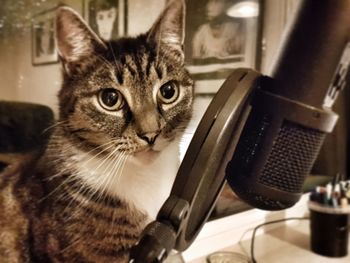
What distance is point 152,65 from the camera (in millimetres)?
605

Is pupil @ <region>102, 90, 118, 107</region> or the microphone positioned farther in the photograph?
pupil @ <region>102, 90, 118, 107</region>

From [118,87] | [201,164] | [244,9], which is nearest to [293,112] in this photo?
[201,164]

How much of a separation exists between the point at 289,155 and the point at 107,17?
1.33 ft

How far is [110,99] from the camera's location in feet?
1.86

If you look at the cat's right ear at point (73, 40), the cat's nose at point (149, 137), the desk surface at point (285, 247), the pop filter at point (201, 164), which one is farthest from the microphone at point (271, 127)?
the desk surface at point (285, 247)

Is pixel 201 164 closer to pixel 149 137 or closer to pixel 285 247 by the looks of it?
pixel 149 137

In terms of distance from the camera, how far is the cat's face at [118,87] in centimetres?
55

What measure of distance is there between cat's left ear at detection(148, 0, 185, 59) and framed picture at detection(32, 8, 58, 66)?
161 mm

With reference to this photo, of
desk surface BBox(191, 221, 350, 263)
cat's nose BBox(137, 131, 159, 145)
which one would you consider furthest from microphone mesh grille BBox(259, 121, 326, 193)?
desk surface BBox(191, 221, 350, 263)

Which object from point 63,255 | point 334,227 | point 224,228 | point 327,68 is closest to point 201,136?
point 327,68

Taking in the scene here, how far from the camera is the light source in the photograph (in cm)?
99

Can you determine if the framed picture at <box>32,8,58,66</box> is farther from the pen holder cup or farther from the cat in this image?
the pen holder cup

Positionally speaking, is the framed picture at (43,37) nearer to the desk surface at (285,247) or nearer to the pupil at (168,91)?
the pupil at (168,91)

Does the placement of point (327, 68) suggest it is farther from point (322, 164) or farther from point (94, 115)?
point (322, 164)
